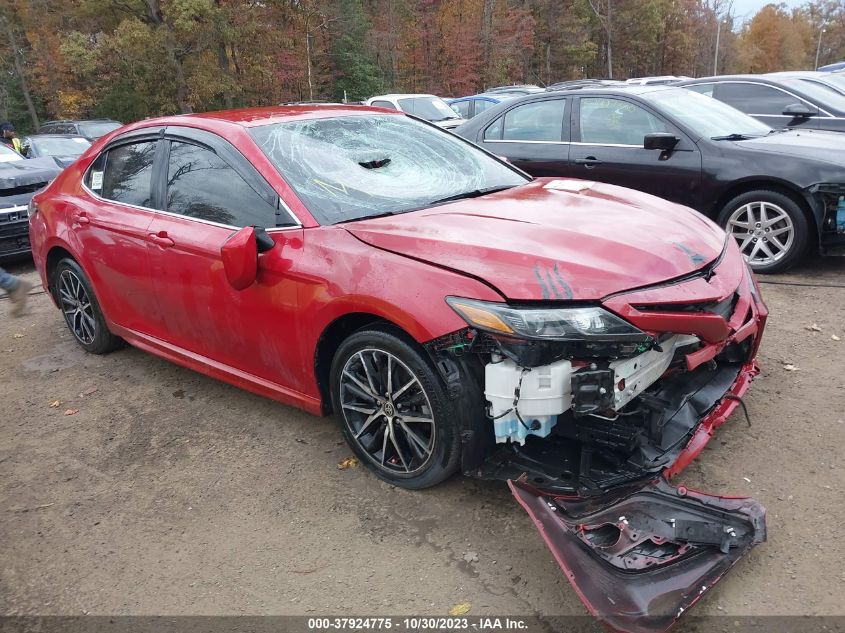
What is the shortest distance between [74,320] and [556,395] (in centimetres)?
399

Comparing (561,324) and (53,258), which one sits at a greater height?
(561,324)

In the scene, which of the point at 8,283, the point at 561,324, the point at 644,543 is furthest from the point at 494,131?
the point at 644,543

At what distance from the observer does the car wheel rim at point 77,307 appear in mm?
4816

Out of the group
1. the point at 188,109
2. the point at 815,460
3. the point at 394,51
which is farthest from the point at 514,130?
the point at 394,51

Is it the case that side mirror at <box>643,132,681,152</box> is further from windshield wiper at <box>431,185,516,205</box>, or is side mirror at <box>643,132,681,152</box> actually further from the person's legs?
the person's legs

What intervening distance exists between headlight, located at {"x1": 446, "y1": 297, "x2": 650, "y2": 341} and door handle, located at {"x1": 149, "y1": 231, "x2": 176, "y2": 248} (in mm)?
2035

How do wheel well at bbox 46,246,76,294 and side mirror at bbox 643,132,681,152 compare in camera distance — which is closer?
wheel well at bbox 46,246,76,294

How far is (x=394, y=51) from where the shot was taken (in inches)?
1597

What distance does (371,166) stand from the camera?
3574 millimetres

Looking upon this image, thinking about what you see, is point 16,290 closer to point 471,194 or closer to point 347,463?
point 347,463

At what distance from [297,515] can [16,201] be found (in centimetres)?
686

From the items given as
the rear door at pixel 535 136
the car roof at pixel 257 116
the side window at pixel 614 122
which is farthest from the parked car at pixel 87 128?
the car roof at pixel 257 116

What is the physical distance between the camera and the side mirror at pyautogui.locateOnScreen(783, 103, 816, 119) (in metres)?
7.80

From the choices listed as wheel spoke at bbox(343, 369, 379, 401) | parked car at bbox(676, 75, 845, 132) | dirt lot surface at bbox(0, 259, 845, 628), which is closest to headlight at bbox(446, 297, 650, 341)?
wheel spoke at bbox(343, 369, 379, 401)
